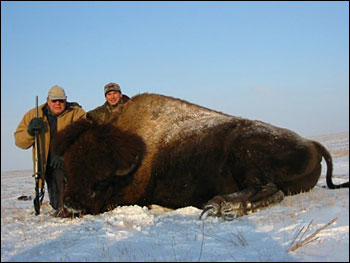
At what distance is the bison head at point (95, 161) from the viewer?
5.30 m

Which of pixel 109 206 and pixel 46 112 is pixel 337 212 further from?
pixel 46 112

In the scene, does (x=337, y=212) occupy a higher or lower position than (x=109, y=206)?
higher

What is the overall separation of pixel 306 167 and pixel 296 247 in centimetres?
288

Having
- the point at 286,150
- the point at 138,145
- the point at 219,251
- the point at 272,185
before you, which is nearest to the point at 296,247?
the point at 219,251

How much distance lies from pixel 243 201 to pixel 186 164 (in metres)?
1.45

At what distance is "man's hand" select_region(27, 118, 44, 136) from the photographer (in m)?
6.08

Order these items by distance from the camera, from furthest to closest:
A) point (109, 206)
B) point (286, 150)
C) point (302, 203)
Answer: point (109, 206), point (286, 150), point (302, 203)

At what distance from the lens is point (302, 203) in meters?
4.34

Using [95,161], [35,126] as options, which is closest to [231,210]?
[95,161]

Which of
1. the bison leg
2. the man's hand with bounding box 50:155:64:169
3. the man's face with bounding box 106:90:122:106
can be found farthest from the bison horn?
the man's face with bounding box 106:90:122:106

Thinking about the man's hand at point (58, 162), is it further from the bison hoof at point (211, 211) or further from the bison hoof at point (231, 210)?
the bison hoof at point (231, 210)

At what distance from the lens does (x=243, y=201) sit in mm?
4320

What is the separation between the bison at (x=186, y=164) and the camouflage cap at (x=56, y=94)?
1287mm

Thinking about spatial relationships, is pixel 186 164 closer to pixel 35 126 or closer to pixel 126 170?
pixel 126 170
